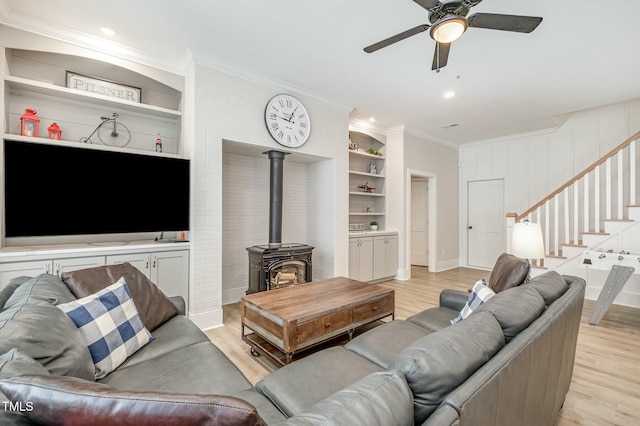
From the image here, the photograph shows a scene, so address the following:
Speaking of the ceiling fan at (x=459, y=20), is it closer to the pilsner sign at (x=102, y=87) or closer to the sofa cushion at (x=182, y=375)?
the sofa cushion at (x=182, y=375)

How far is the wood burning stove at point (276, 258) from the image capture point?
3482mm

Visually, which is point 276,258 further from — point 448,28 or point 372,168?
point 372,168

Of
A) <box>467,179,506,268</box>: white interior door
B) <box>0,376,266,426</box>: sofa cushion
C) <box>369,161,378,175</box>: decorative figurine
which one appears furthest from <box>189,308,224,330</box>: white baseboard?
<box>467,179,506,268</box>: white interior door

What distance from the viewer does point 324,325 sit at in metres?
2.30

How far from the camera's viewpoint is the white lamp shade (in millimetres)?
2648

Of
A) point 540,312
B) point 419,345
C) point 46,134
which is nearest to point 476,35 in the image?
point 540,312

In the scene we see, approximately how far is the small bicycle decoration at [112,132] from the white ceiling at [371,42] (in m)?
0.71

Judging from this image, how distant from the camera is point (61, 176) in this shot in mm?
2451

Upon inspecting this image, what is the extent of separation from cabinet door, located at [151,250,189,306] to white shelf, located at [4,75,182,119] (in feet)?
5.20

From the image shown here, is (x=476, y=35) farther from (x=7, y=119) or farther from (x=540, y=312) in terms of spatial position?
(x=7, y=119)

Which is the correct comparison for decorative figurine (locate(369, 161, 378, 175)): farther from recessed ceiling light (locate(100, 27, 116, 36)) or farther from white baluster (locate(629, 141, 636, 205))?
recessed ceiling light (locate(100, 27, 116, 36))

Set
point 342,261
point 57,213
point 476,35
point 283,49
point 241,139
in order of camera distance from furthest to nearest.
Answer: point 342,261, point 241,139, point 283,49, point 476,35, point 57,213

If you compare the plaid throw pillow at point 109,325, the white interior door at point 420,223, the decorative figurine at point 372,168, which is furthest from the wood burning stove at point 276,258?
the white interior door at point 420,223

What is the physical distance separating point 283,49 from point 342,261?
2979 mm
